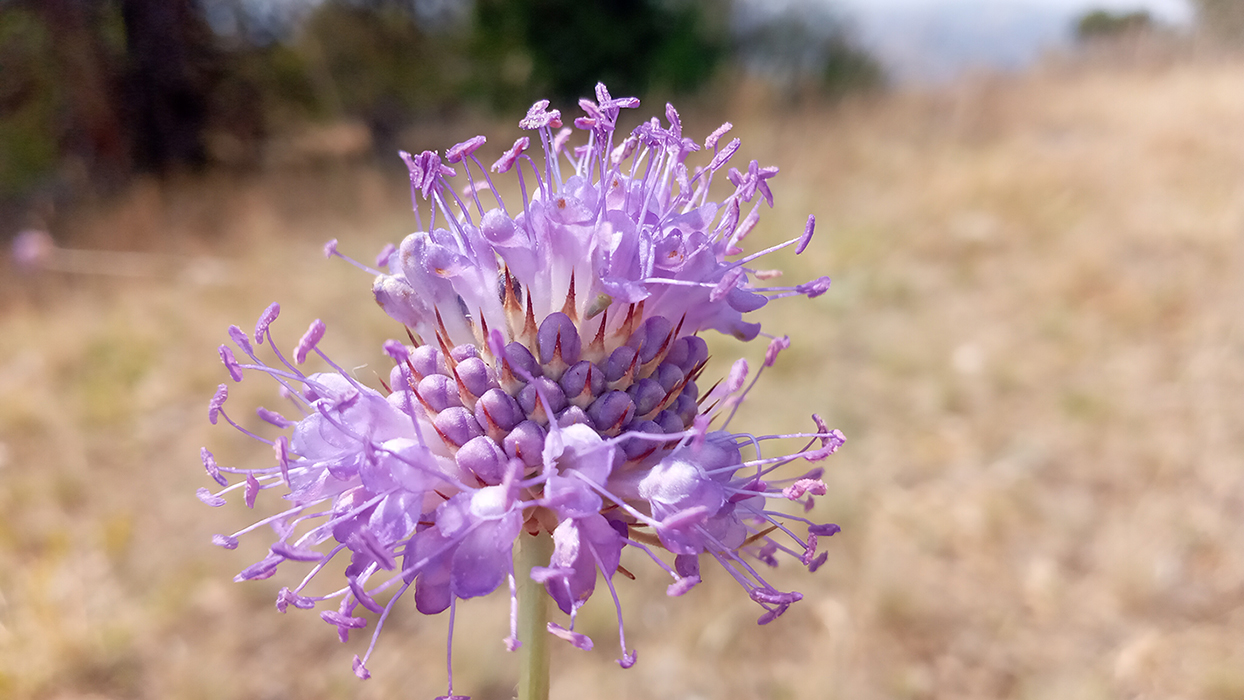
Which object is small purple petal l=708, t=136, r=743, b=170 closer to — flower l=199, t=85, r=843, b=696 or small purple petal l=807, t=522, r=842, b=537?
flower l=199, t=85, r=843, b=696

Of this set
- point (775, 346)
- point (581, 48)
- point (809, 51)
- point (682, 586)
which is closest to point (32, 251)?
point (581, 48)

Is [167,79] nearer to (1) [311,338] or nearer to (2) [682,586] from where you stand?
(1) [311,338]

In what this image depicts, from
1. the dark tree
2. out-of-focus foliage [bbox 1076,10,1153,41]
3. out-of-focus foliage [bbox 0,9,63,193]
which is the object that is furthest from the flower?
out-of-focus foliage [bbox 1076,10,1153,41]

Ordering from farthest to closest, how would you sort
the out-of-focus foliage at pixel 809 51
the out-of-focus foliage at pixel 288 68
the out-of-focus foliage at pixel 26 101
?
1. the out-of-focus foliage at pixel 809 51
2. the out-of-focus foliage at pixel 288 68
3. the out-of-focus foliage at pixel 26 101

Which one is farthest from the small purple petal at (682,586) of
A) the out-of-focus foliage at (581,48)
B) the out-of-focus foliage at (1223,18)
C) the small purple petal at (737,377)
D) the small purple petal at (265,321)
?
the out-of-focus foliage at (1223,18)

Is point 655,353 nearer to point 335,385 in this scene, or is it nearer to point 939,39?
point 335,385

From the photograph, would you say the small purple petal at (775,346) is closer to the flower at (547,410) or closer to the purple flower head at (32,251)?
the flower at (547,410)
